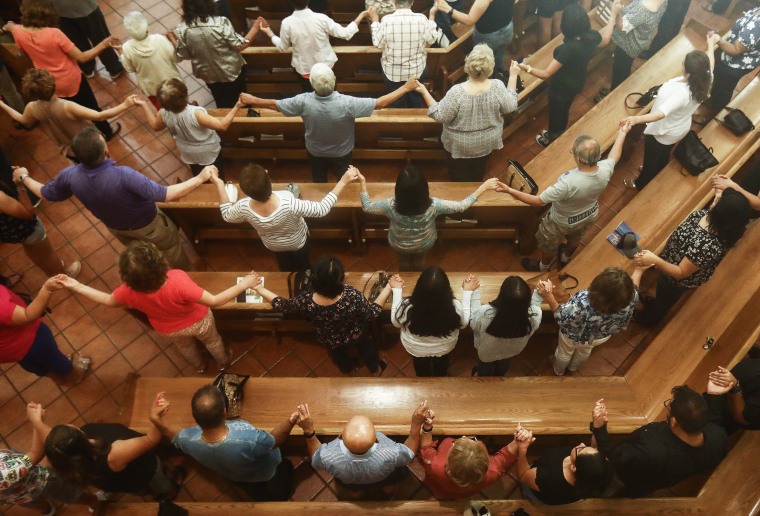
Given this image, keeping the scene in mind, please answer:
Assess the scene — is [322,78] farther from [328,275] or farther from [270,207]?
[328,275]

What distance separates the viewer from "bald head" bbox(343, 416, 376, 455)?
2.53 meters

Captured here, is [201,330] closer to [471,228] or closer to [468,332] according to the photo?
[468,332]

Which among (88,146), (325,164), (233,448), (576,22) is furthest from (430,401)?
(576,22)

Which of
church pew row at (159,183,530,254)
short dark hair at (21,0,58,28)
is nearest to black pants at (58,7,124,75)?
short dark hair at (21,0,58,28)

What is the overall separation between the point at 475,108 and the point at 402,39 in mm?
1017

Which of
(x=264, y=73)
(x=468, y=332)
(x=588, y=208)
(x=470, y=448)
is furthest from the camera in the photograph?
(x=264, y=73)

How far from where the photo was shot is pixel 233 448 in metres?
2.67

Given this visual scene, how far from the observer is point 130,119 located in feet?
18.9

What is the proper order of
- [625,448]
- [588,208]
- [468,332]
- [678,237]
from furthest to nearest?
[468,332], [588,208], [678,237], [625,448]

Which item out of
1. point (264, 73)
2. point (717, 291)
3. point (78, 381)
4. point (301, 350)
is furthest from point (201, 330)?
point (717, 291)

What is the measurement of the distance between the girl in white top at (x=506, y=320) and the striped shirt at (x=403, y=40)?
2294mm

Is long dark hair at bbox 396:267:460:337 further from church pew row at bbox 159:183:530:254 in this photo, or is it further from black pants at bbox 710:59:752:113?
black pants at bbox 710:59:752:113

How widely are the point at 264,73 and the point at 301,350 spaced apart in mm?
3110

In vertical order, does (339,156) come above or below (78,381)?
above
